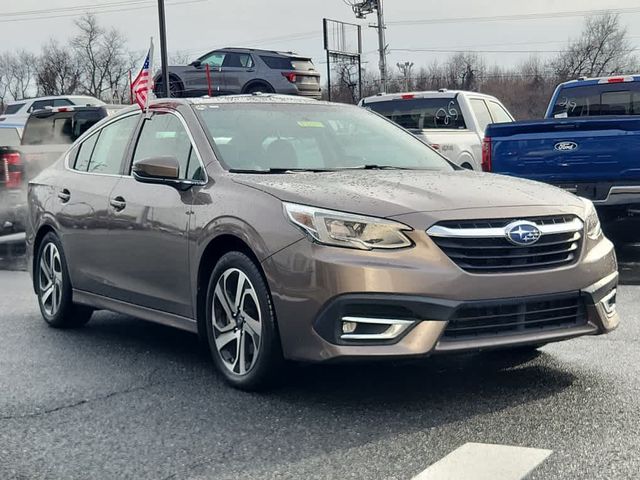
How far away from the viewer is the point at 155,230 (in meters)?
5.69

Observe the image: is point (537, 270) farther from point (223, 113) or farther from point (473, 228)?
point (223, 113)

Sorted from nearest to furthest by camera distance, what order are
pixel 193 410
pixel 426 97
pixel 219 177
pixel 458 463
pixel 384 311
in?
1. pixel 458 463
2. pixel 384 311
3. pixel 193 410
4. pixel 219 177
5. pixel 426 97

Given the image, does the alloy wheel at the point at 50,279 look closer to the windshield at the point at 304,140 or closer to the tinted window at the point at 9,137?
the windshield at the point at 304,140

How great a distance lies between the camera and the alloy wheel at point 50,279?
7.09 metres

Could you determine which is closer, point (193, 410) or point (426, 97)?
point (193, 410)

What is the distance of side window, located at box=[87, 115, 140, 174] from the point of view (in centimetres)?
655

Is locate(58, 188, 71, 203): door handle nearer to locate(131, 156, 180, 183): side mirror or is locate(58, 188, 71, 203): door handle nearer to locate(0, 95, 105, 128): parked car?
locate(131, 156, 180, 183): side mirror

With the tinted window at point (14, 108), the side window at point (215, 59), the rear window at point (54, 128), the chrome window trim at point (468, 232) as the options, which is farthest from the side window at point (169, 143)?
the tinted window at point (14, 108)

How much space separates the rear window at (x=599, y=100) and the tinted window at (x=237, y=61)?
490 inches

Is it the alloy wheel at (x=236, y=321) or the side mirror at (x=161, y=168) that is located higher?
the side mirror at (x=161, y=168)

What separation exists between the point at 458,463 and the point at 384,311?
0.86m

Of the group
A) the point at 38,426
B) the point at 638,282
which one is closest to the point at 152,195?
the point at 38,426

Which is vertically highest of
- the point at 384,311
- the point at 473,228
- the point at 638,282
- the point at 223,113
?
the point at 223,113

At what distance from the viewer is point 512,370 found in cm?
537
